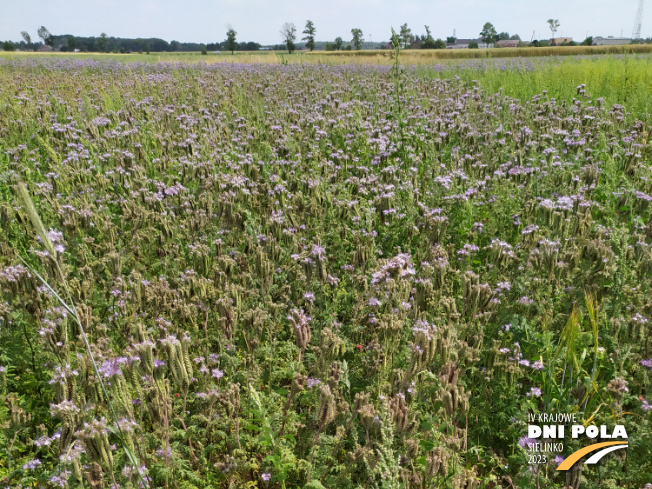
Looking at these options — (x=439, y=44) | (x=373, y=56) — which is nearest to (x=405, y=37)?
(x=373, y=56)

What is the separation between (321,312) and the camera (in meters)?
3.66

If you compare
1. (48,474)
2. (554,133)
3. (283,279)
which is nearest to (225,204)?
(283,279)

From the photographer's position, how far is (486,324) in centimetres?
345

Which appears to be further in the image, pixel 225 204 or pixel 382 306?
pixel 225 204

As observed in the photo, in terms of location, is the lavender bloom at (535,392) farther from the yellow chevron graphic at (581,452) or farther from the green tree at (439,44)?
the green tree at (439,44)

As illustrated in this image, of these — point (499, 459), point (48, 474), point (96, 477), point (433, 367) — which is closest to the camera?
point (96, 477)

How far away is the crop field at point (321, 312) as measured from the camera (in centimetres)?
238

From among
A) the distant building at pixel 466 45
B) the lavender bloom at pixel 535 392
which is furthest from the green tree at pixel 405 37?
the distant building at pixel 466 45

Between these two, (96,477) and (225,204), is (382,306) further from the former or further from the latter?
(96,477)

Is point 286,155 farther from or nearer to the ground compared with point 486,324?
farther from the ground

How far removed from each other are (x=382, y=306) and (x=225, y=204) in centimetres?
202

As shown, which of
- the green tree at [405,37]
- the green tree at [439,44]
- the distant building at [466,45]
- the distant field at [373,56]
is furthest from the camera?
the distant building at [466,45]

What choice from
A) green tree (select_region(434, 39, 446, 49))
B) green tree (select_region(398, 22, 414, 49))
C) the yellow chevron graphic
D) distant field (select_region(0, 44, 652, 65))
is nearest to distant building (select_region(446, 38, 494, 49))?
green tree (select_region(434, 39, 446, 49))

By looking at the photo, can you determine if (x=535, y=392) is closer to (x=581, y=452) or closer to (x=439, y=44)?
(x=581, y=452)
